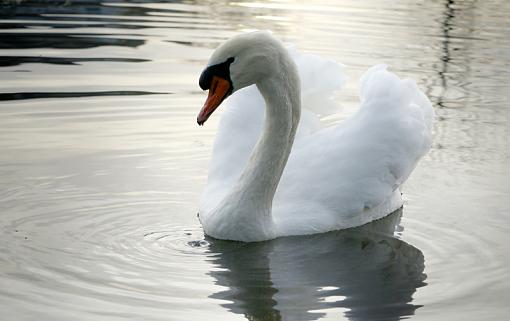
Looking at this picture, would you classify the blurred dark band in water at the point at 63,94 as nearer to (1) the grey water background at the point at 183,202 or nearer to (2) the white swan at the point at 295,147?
(1) the grey water background at the point at 183,202

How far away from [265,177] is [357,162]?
70 centimetres

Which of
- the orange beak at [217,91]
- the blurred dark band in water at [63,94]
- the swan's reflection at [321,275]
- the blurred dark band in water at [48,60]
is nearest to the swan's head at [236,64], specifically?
the orange beak at [217,91]

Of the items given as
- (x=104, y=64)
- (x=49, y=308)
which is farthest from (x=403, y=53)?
(x=49, y=308)

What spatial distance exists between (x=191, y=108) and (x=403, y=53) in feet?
13.1

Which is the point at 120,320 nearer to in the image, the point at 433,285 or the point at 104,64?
the point at 433,285

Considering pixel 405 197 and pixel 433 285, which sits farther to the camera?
pixel 405 197

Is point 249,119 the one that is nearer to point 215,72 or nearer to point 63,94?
point 215,72

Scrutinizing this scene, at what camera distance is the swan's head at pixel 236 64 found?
22.1 feet

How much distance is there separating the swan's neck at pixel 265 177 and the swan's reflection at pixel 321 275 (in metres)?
0.11

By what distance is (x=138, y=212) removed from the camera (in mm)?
7730

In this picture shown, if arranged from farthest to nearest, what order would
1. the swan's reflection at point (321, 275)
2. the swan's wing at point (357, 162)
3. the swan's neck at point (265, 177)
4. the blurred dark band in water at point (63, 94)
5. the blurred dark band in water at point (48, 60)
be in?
the blurred dark band in water at point (48, 60), the blurred dark band in water at point (63, 94), the swan's wing at point (357, 162), the swan's neck at point (265, 177), the swan's reflection at point (321, 275)

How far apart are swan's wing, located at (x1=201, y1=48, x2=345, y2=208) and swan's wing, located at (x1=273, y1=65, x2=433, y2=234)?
27 centimetres

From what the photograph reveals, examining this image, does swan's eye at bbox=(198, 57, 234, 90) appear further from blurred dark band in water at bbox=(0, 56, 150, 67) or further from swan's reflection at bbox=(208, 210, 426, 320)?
blurred dark band in water at bbox=(0, 56, 150, 67)

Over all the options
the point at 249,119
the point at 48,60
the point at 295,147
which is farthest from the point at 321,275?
the point at 48,60
